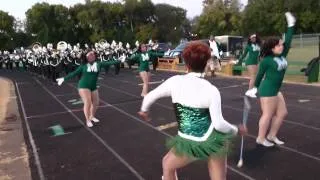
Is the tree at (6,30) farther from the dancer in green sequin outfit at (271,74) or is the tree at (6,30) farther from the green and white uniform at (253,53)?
the dancer in green sequin outfit at (271,74)

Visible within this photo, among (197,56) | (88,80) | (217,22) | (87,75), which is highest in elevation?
(197,56)

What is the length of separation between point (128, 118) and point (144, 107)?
700 cm

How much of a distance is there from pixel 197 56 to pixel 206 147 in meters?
0.80

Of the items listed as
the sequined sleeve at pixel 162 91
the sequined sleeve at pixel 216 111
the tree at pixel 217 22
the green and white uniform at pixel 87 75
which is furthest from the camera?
the tree at pixel 217 22

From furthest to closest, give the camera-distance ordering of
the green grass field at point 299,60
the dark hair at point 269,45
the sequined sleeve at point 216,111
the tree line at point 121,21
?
the tree line at point 121,21, the green grass field at point 299,60, the dark hair at point 269,45, the sequined sleeve at point 216,111

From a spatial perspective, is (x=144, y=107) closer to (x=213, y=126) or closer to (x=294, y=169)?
(x=213, y=126)

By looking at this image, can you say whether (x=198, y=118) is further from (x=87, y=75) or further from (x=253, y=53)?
(x=253, y=53)

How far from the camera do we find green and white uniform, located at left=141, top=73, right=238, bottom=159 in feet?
14.0

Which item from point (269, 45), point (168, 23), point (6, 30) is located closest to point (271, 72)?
point (269, 45)

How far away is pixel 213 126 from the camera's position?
434 centimetres

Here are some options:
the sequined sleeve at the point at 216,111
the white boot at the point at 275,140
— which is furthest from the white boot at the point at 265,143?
the sequined sleeve at the point at 216,111

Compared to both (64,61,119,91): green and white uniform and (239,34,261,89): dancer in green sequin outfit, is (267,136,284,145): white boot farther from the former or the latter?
(239,34,261,89): dancer in green sequin outfit

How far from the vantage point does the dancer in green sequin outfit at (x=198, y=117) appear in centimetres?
427

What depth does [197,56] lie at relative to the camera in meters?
4.33
